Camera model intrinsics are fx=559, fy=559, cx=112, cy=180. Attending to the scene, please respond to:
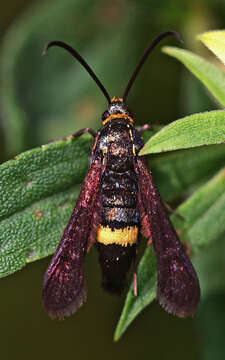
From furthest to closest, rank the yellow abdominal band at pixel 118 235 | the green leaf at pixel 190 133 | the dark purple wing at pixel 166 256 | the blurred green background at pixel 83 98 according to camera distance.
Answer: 1. the blurred green background at pixel 83 98
2. the yellow abdominal band at pixel 118 235
3. the dark purple wing at pixel 166 256
4. the green leaf at pixel 190 133

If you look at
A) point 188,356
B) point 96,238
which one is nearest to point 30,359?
point 188,356

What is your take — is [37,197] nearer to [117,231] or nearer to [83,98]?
[117,231]

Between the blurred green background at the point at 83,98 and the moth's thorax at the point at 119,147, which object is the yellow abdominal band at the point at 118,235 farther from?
the blurred green background at the point at 83,98

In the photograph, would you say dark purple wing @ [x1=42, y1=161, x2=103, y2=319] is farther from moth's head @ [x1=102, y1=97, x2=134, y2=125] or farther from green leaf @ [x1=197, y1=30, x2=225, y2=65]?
green leaf @ [x1=197, y1=30, x2=225, y2=65]

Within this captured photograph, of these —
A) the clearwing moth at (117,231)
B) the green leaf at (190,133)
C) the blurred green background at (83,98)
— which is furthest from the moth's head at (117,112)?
the blurred green background at (83,98)

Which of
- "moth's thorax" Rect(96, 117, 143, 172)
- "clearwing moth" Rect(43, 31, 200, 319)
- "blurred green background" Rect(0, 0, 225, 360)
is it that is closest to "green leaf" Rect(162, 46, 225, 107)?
"clearwing moth" Rect(43, 31, 200, 319)

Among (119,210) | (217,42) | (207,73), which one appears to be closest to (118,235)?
(119,210)

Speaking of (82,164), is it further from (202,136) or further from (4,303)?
(4,303)
